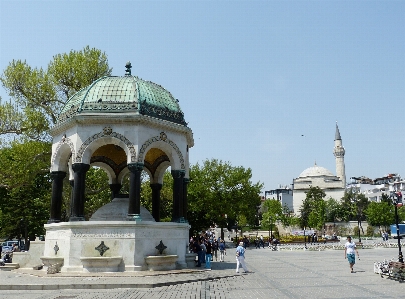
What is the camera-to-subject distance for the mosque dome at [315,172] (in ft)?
360

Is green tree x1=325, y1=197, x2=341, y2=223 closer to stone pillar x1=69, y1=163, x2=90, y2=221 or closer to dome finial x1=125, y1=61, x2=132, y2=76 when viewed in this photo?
dome finial x1=125, y1=61, x2=132, y2=76

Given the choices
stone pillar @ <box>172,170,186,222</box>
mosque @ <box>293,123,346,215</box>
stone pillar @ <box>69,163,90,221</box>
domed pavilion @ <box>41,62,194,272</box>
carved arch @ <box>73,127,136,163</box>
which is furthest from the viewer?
mosque @ <box>293,123,346,215</box>

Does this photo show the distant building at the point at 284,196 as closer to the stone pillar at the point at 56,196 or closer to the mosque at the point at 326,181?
the mosque at the point at 326,181

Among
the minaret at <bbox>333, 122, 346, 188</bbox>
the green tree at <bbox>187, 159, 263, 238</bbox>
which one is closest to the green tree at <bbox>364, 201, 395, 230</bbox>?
the minaret at <bbox>333, 122, 346, 188</bbox>

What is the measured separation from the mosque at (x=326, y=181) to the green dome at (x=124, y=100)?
93.9m

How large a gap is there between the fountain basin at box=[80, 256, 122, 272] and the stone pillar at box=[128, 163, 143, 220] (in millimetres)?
1650

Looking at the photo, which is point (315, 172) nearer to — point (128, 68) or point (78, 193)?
point (128, 68)

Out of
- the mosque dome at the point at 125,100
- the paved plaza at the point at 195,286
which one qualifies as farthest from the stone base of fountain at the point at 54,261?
the mosque dome at the point at 125,100

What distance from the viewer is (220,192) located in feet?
143

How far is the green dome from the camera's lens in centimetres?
1582

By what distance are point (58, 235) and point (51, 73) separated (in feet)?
43.3

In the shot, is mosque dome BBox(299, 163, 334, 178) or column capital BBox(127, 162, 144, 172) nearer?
column capital BBox(127, 162, 144, 172)

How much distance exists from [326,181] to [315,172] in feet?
17.7

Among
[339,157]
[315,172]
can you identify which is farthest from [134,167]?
[339,157]
